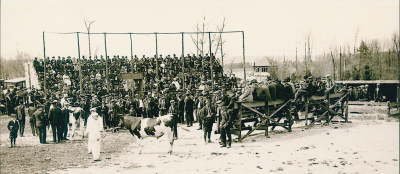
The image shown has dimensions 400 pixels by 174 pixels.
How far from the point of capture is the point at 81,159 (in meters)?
9.35

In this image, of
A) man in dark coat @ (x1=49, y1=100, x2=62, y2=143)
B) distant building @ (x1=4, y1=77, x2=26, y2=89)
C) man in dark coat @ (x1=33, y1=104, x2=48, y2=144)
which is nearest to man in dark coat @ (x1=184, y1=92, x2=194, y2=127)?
man in dark coat @ (x1=49, y1=100, x2=62, y2=143)

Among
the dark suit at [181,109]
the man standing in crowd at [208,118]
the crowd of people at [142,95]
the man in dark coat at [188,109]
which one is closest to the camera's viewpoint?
the man standing in crowd at [208,118]

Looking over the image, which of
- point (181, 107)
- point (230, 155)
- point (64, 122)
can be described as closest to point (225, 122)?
point (230, 155)

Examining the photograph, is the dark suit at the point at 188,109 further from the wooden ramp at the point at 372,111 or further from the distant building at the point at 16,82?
the distant building at the point at 16,82

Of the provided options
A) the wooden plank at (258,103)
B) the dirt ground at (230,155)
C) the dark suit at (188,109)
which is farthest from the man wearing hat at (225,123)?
the dark suit at (188,109)

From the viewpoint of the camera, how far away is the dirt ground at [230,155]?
8.19 meters

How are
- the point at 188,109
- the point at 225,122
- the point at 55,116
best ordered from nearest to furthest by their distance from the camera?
1. the point at 225,122
2. the point at 55,116
3. the point at 188,109

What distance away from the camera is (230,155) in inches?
372

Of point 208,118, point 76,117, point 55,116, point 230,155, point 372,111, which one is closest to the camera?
point 230,155

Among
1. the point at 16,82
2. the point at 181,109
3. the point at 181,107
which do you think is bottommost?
the point at 181,109

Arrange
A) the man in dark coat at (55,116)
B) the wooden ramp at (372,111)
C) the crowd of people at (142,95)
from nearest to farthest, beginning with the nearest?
the crowd of people at (142,95), the man in dark coat at (55,116), the wooden ramp at (372,111)

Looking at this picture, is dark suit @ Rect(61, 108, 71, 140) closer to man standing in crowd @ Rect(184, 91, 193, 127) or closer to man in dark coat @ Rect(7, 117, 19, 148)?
man in dark coat @ Rect(7, 117, 19, 148)

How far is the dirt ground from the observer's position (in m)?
8.19

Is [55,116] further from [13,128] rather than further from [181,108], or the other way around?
[181,108]
